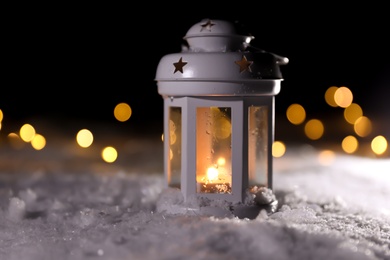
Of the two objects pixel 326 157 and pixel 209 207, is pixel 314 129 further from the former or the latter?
pixel 209 207

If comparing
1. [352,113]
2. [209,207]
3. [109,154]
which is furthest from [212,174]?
[352,113]

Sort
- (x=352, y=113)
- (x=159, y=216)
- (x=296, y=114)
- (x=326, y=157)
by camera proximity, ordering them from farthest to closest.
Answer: (x=352, y=113) < (x=296, y=114) < (x=326, y=157) < (x=159, y=216)

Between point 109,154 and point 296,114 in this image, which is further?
point 296,114

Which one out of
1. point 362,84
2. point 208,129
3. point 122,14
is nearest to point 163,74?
point 208,129

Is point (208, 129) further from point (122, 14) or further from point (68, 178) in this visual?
point (122, 14)

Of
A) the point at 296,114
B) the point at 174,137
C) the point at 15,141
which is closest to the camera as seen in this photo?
the point at 174,137

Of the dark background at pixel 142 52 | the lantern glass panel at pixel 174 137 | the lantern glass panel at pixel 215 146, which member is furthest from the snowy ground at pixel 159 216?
the dark background at pixel 142 52

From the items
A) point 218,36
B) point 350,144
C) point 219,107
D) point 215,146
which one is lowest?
point 350,144
